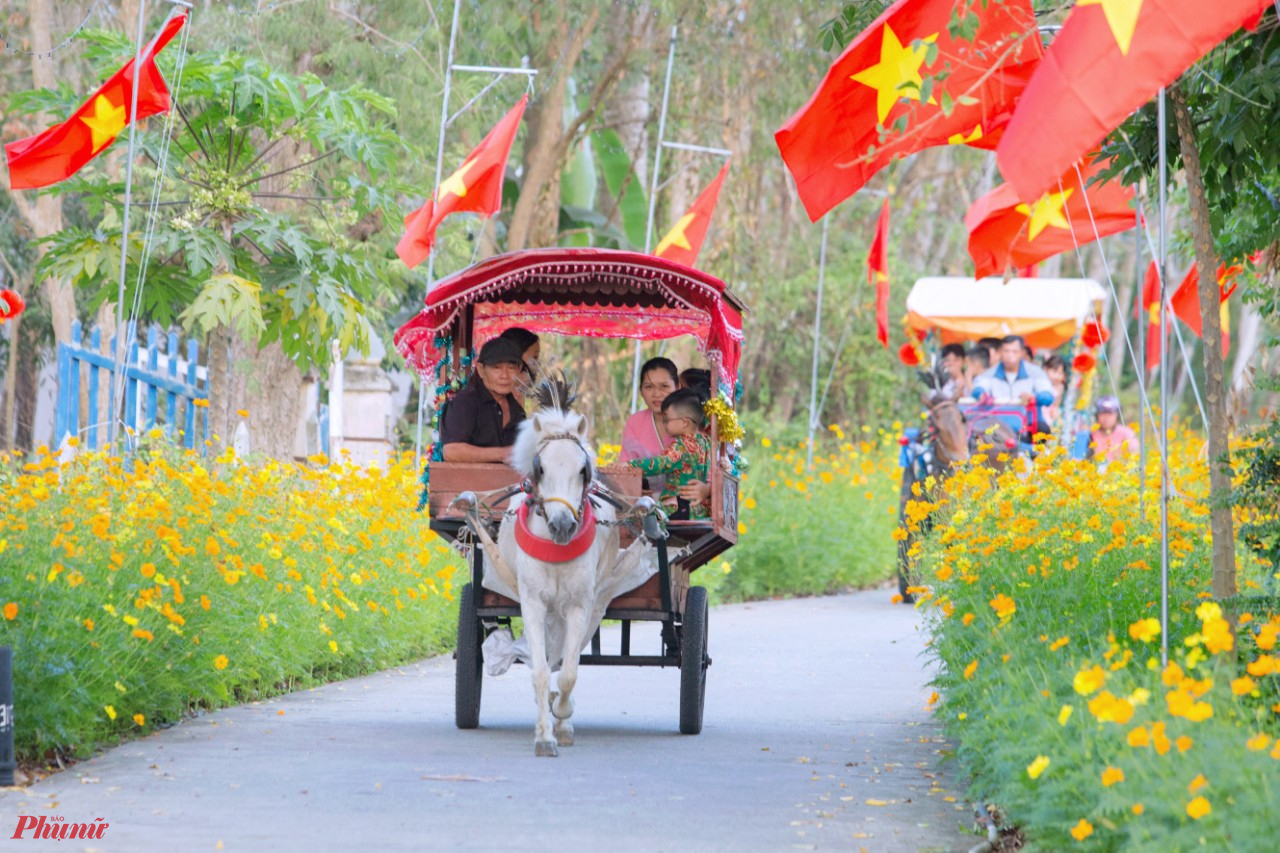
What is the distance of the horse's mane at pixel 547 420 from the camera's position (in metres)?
9.26

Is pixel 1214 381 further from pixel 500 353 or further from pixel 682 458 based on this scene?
pixel 500 353

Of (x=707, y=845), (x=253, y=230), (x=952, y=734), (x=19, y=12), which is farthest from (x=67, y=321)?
(x=707, y=845)

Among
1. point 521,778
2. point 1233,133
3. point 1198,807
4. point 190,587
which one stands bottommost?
point 521,778

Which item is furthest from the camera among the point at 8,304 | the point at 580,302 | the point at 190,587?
the point at 8,304

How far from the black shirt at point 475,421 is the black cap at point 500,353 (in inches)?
6.3

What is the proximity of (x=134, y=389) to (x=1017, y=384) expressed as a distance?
915 cm

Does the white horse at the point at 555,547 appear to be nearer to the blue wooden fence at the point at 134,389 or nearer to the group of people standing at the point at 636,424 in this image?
the group of people standing at the point at 636,424

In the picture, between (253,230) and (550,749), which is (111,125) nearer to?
(253,230)

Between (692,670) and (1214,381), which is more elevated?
(1214,381)

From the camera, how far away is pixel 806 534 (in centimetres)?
2148
